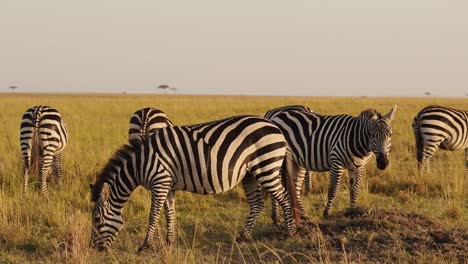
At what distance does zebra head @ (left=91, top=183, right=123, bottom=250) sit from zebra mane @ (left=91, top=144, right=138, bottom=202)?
0.14m

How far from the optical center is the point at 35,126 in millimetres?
9852

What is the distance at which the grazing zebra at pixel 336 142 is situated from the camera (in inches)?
301

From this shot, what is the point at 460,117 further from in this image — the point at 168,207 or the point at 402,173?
the point at 168,207

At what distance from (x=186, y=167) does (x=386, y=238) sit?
2.52 meters

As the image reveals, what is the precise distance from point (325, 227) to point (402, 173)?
4.55 metres

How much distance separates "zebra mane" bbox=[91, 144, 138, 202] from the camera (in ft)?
20.6

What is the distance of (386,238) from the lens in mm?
6098

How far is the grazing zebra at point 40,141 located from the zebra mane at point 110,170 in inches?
142

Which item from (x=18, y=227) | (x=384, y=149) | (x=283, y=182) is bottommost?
(x=18, y=227)

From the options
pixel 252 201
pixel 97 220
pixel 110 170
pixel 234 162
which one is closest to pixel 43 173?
pixel 110 170

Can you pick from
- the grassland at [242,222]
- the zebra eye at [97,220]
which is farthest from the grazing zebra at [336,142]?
the zebra eye at [97,220]

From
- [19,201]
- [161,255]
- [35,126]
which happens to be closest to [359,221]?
[161,255]

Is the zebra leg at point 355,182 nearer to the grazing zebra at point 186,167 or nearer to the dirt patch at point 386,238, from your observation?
the dirt patch at point 386,238

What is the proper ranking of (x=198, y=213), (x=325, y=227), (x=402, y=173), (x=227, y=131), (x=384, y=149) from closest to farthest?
(x=227, y=131)
(x=325, y=227)
(x=384, y=149)
(x=198, y=213)
(x=402, y=173)
